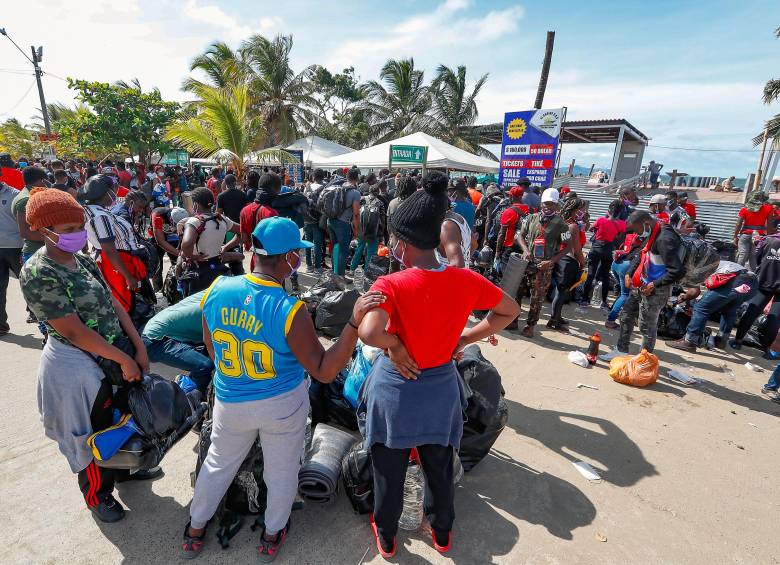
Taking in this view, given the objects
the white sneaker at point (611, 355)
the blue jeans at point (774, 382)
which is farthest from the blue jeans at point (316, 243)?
the blue jeans at point (774, 382)

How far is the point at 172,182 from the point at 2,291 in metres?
9.81

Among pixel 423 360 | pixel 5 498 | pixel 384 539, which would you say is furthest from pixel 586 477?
pixel 5 498

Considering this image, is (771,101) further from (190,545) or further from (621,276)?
(190,545)

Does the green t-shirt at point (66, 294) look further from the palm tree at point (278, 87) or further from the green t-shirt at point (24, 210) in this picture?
the palm tree at point (278, 87)

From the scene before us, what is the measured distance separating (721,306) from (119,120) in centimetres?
1846

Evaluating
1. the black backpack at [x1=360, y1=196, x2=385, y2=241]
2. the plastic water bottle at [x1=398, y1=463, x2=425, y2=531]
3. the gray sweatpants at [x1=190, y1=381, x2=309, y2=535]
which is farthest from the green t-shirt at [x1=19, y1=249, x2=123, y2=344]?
the black backpack at [x1=360, y1=196, x2=385, y2=241]

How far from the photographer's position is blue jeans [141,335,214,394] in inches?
113

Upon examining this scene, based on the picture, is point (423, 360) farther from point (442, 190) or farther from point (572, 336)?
point (572, 336)

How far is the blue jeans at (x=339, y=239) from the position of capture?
265 inches

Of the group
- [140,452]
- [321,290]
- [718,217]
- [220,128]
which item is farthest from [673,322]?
[220,128]

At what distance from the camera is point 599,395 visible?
406 centimetres

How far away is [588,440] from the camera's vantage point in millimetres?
3342

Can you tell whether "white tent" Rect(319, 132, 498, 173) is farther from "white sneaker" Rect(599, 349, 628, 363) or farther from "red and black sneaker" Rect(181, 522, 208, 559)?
"red and black sneaker" Rect(181, 522, 208, 559)

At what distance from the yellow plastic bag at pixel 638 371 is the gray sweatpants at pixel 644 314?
0.89 feet
